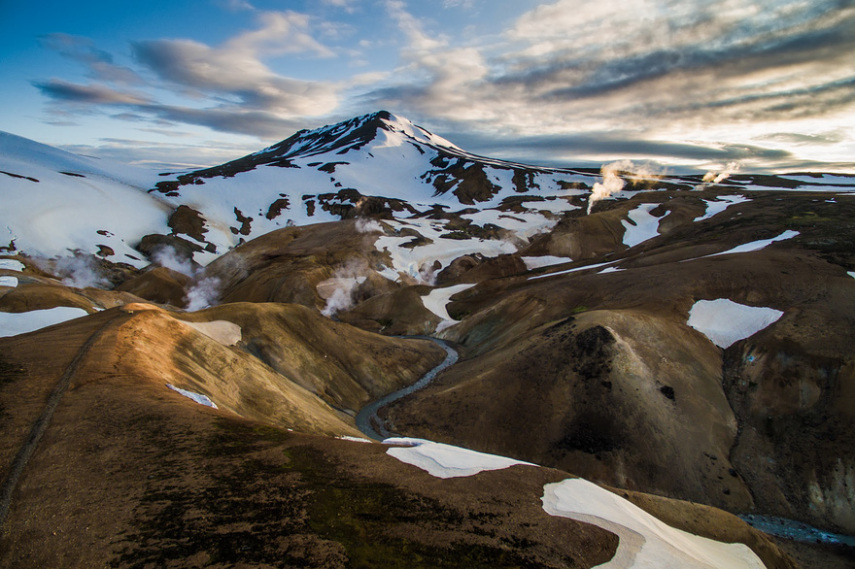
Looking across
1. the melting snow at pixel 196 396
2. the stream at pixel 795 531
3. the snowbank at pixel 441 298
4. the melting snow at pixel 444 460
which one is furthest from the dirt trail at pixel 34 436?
the snowbank at pixel 441 298

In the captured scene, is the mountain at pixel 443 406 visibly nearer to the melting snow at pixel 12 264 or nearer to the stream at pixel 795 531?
the stream at pixel 795 531

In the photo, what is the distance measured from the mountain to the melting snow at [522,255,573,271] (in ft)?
1.66

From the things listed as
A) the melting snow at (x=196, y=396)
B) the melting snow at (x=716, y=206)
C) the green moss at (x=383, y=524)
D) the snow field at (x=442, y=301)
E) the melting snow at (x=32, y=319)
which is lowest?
the snow field at (x=442, y=301)

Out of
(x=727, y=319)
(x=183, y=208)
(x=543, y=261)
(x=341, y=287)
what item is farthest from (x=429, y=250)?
(x=183, y=208)

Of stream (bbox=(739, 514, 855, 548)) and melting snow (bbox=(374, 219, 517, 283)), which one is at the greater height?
melting snow (bbox=(374, 219, 517, 283))

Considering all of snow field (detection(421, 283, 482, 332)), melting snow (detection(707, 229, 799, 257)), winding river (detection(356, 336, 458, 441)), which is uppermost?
melting snow (detection(707, 229, 799, 257))

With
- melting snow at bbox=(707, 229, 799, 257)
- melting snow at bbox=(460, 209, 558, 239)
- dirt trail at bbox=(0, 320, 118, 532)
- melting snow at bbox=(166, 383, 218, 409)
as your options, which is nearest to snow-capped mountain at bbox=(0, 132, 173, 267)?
dirt trail at bbox=(0, 320, 118, 532)

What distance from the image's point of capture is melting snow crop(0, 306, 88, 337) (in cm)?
3173

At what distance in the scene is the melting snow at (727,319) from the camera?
39750 millimetres

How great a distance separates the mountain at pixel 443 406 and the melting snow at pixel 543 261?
51cm

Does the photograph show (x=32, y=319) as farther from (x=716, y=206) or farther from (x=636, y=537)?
(x=716, y=206)

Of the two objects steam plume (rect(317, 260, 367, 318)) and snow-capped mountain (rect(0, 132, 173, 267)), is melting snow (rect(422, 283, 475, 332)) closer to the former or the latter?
steam plume (rect(317, 260, 367, 318))

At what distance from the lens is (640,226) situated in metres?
106

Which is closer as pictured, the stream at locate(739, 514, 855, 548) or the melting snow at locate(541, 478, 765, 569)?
the melting snow at locate(541, 478, 765, 569)
